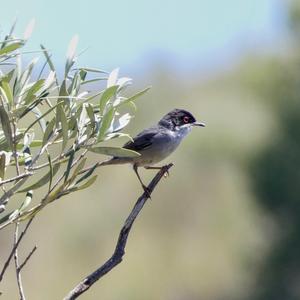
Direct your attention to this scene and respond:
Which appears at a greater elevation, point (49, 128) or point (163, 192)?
point (49, 128)

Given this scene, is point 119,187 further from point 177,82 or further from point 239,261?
point 177,82

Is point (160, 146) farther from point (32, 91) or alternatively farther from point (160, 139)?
point (32, 91)

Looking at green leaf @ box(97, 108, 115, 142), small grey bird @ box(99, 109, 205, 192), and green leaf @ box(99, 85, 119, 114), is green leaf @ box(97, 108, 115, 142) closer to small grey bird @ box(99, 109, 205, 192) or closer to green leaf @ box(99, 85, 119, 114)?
green leaf @ box(99, 85, 119, 114)

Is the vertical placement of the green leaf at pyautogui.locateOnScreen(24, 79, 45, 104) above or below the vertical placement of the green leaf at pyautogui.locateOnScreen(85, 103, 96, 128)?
above

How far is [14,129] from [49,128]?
0.18m

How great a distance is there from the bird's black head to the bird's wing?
22 centimetres

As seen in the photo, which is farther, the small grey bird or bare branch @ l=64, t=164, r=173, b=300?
the small grey bird

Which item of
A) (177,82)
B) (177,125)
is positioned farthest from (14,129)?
(177,82)

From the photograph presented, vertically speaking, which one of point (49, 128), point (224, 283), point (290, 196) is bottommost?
point (224, 283)

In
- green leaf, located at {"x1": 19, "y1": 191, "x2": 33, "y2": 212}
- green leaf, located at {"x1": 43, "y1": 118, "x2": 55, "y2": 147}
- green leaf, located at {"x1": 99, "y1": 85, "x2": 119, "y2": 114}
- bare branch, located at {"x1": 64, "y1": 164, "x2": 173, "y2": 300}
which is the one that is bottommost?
bare branch, located at {"x1": 64, "y1": 164, "x2": 173, "y2": 300}

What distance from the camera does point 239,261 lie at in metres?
27.6

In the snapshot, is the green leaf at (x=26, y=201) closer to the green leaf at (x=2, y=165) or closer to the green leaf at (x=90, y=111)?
the green leaf at (x=2, y=165)

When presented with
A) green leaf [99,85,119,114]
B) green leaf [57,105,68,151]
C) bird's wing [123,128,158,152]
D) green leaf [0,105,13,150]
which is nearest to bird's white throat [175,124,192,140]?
bird's wing [123,128,158,152]

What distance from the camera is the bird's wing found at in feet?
24.6
